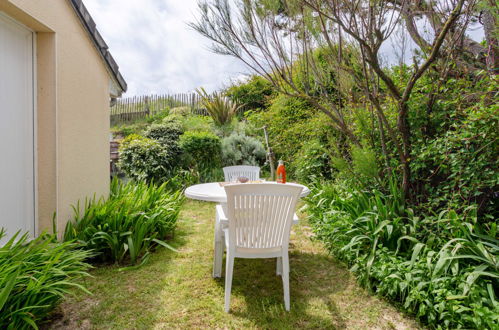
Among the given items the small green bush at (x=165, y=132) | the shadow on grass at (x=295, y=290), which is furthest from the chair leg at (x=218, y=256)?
the small green bush at (x=165, y=132)

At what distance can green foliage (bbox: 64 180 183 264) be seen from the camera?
118 inches

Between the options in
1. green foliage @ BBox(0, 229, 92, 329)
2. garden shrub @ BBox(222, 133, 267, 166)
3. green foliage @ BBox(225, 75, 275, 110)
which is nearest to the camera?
green foliage @ BBox(0, 229, 92, 329)

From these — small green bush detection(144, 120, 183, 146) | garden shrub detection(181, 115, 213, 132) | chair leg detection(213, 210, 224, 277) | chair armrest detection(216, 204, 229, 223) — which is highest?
garden shrub detection(181, 115, 213, 132)

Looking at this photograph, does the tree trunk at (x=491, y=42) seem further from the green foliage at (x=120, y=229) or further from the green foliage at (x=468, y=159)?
the green foliage at (x=120, y=229)

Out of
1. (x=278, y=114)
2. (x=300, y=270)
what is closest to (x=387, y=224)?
(x=300, y=270)

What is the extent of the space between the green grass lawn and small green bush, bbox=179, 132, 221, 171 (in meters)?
3.91

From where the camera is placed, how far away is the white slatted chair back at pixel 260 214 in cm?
222

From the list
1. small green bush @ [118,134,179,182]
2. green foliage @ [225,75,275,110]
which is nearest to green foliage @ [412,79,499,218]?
small green bush @ [118,134,179,182]

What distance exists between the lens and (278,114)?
8.13 m

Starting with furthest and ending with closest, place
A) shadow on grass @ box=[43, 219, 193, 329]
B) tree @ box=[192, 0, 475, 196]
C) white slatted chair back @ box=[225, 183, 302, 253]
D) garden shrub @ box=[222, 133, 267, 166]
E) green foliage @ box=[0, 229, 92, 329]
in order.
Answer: garden shrub @ box=[222, 133, 267, 166] < tree @ box=[192, 0, 475, 196] < white slatted chair back @ box=[225, 183, 302, 253] < shadow on grass @ box=[43, 219, 193, 329] < green foliage @ box=[0, 229, 92, 329]

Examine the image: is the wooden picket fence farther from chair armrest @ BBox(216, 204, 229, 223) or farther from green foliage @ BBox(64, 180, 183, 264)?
chair armrest @ BBox(216, 204, 229, 223)

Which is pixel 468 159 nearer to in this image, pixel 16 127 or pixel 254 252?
pixel 254 252

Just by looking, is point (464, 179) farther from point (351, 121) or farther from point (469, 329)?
point (351, 121)

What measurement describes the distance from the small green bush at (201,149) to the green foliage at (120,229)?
321 cm
